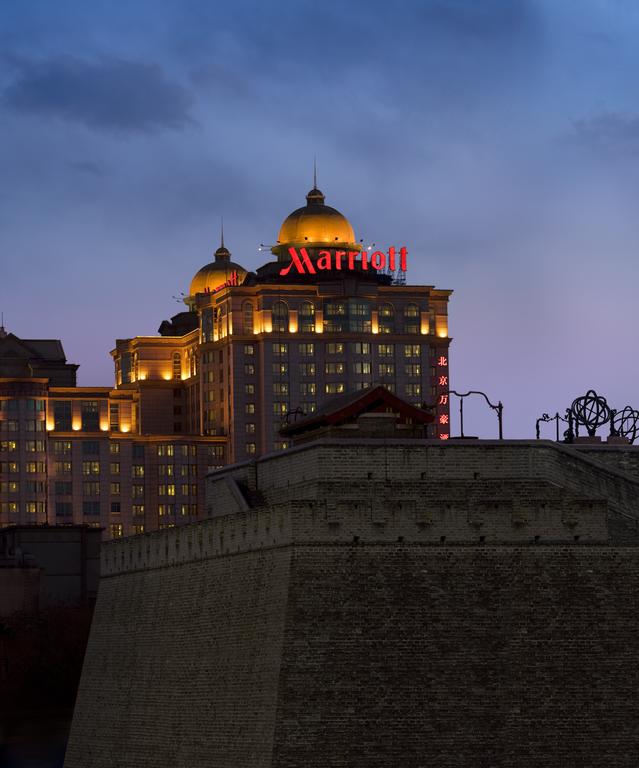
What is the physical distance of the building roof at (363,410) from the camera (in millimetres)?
80188

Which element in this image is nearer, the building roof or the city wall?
the city wall

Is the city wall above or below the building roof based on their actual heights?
below

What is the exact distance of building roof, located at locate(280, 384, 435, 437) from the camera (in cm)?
8019

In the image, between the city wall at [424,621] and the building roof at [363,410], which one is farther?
the building roof at [363,410]

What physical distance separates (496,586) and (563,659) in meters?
3.21

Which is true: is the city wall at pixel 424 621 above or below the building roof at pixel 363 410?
below

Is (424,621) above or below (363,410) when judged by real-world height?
below

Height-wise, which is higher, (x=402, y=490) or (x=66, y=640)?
(x=402, y=490)

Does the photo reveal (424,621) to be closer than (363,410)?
Yes

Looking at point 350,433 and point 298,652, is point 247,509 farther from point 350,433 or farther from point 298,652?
point 298,652

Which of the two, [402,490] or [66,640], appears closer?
[402,490]

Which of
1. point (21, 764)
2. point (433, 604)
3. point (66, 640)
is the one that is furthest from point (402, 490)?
point (66, 640)

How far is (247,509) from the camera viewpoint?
251 feet

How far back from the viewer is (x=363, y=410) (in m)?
81.1
